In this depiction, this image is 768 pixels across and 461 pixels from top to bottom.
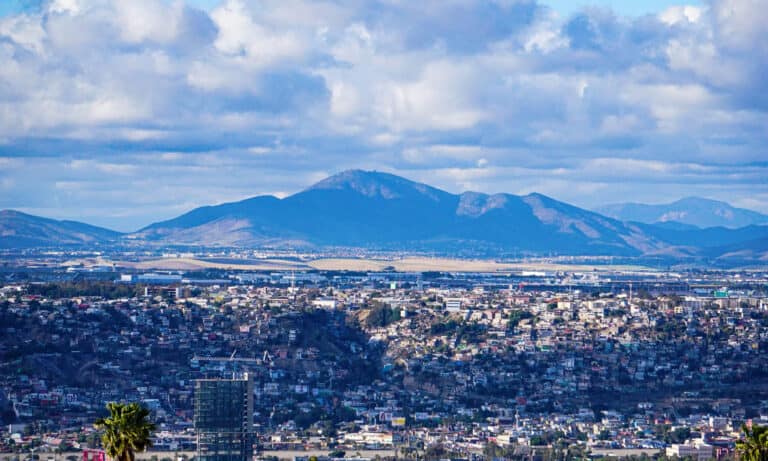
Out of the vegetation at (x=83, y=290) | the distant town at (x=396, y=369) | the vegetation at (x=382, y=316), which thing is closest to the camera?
the distant town at (x=396, y=369)

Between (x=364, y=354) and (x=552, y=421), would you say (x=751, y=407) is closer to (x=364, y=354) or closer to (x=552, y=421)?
(x=552, y=421)

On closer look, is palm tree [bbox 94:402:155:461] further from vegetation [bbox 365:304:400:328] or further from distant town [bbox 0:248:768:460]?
vegetation [bbox 365:304:400:328]

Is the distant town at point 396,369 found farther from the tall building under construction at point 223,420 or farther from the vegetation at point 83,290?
the tall building under construction at point 223,420

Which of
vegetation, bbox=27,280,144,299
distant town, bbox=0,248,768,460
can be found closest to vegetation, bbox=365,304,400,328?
distant town, bbox=0,248,768,460

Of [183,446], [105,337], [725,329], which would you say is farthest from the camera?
[725,329]

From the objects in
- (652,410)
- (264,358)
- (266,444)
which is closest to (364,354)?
(264,358)

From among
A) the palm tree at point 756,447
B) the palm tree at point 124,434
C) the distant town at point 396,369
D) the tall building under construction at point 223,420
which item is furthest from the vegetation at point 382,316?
the palm tree at point 124,434

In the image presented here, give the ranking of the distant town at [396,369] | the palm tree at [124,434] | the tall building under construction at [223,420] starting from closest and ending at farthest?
the palm tree at [124,434]
the tall building under construction at [223,420]
the distant town at [396,369]
